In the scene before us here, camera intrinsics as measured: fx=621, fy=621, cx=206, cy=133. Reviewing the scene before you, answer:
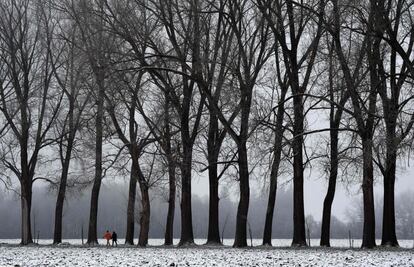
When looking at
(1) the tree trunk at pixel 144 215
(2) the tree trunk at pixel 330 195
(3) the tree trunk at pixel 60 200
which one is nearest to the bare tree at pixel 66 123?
(3) the tree trunk at pixel 60 200

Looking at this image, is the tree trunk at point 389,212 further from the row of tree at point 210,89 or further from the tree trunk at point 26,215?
the tree trunk at point 26,215

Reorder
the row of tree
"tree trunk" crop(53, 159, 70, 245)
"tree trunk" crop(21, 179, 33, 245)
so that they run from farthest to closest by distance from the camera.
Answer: "tree trunk" crop(53, 159, 70, 245) < "tree trunk" crop(21, 179, 33, 245) < the row of tree

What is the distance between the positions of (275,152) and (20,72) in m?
22.7

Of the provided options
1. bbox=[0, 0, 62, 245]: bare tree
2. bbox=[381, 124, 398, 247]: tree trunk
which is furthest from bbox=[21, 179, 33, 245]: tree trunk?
bbox=[381, 124, 398, 247]: tree trunk

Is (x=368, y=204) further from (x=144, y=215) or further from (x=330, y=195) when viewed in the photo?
(x=144, y=215)

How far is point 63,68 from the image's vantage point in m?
40.5

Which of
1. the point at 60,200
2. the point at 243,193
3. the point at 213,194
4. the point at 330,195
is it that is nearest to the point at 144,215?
the point at 213,194

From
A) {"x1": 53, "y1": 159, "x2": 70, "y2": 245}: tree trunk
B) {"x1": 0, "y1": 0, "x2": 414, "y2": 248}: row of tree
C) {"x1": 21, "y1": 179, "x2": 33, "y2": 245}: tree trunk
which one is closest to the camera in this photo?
{"x1": 0, "y1": 0, "x2": 414, "y2": 248}: row of tree

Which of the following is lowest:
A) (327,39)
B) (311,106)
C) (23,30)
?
(311,106)

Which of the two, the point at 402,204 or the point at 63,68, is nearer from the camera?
the point at 63,68

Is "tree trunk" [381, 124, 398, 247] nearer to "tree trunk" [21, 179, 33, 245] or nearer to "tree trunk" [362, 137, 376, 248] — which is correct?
"tree trunk" [362, 137, 376, 248]

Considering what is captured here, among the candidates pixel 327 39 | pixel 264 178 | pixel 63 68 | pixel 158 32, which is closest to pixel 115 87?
pixel 158 32

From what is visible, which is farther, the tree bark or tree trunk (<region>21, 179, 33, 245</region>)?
the tree bark

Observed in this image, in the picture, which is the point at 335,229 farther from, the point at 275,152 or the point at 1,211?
the point at 275,152
